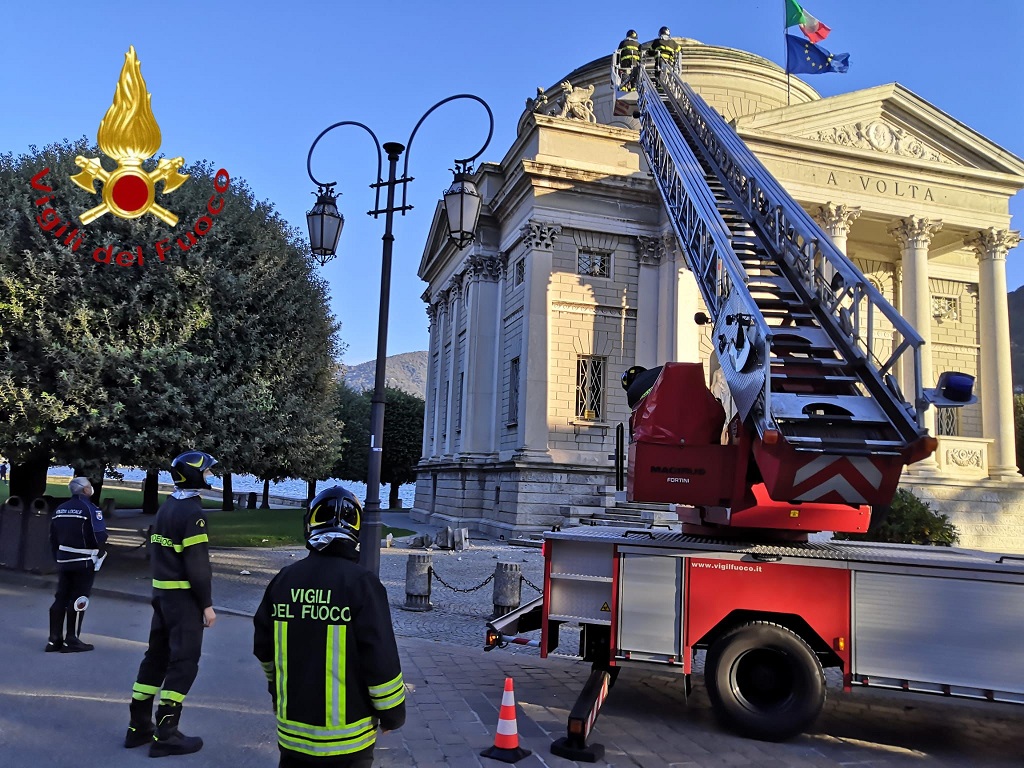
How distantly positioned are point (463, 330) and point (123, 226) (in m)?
21.0

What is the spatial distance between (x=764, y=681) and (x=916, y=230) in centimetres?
2470

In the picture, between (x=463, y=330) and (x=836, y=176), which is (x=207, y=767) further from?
(x=463, y=330)

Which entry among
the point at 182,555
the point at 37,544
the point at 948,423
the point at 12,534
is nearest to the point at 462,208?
the point at 182,555

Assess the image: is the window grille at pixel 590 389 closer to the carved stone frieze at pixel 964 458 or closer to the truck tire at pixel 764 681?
the carved stone frieze at pixel 964 458

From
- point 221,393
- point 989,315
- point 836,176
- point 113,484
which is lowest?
point 113,484

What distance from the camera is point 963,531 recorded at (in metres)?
24.7

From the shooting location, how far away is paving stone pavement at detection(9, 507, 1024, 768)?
5.86 metres

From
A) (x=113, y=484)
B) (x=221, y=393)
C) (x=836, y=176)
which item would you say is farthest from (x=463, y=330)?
(x=113, y=484)

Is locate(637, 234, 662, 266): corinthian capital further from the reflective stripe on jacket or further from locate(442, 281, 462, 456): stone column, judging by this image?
the reflective stripe on jacket

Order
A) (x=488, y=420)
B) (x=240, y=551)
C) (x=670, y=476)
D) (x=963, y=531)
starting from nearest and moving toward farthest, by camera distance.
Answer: (x=670, y=476) < (x=240, y=551) < (x=963, y=531) < (x=488, y=420)

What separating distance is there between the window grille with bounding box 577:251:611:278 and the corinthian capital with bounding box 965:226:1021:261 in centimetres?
1372

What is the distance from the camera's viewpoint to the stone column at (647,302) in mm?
26844

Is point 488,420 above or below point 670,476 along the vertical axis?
above

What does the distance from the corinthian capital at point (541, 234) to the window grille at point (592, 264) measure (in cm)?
134
